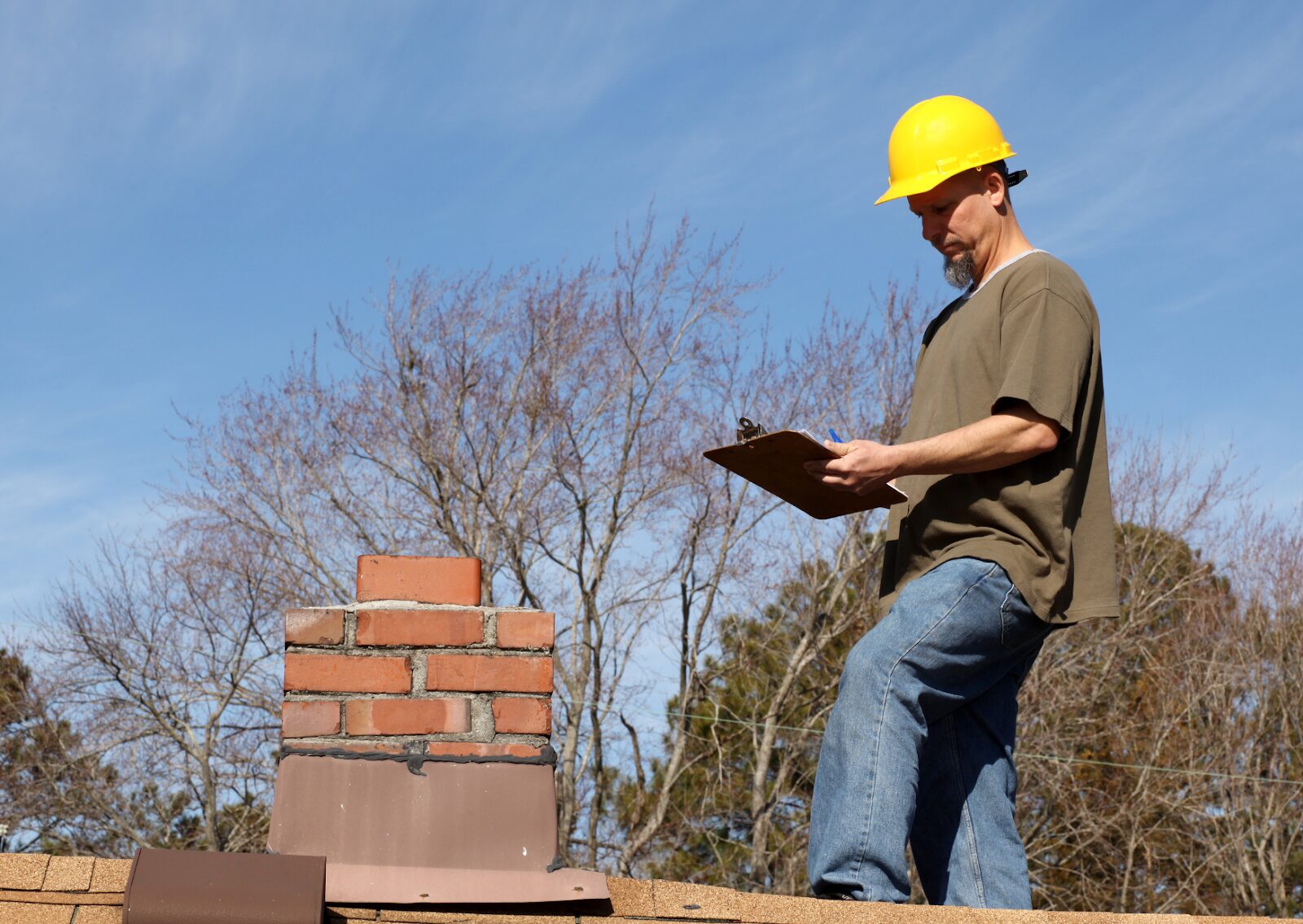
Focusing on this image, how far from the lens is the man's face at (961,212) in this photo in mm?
2684

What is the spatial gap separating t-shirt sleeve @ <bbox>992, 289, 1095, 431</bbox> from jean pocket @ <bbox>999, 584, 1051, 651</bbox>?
1.08 ft

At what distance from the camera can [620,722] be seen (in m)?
15.9

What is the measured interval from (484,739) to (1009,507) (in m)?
1.06

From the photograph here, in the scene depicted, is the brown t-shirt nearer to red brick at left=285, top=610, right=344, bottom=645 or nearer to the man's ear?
the man's ear

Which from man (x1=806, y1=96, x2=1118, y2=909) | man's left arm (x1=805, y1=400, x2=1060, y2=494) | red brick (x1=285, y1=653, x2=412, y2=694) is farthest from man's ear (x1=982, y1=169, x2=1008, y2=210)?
red brick (x1=285, y1=653, x2=412, y2=694)

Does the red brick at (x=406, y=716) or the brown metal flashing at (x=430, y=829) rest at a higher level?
the red brick at (x=406, y=716)

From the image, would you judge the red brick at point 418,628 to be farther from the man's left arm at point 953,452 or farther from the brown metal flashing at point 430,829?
the man's left arm at point 953,452

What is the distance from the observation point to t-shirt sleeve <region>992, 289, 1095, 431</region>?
242 centimetres

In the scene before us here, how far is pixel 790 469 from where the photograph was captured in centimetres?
245

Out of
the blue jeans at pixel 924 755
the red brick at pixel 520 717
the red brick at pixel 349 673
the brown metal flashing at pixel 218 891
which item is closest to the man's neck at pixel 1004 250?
the blue jeans at pixel 924 755

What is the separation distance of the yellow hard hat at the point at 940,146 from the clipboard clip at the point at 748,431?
650mm

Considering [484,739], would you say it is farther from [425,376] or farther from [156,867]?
[425,376]

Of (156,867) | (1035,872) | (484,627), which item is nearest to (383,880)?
(156,867)

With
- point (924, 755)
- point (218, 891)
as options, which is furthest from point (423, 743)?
point (924, 755)
